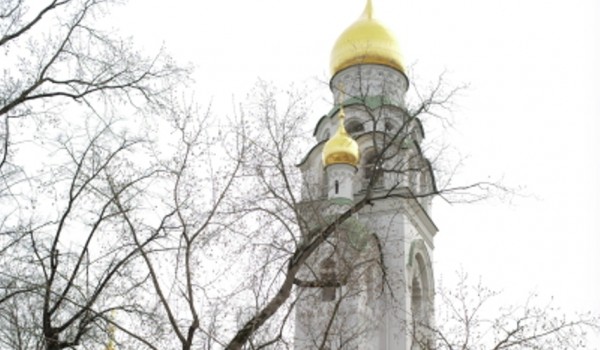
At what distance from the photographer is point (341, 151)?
76.2 feet

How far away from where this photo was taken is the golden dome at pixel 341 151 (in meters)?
23.1

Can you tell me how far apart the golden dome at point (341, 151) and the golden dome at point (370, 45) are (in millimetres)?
4628

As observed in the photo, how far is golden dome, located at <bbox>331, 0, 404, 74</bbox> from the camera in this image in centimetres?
2755

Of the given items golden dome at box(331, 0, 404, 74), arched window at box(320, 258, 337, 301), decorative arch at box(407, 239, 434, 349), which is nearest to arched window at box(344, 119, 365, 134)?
golden dome at box(331, 0, 404, 74)

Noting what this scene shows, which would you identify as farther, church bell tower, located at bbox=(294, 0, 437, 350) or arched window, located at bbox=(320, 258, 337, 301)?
church bell tower, located at bbox=(294, 0, 437, 350)

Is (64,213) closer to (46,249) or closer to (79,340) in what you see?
(46,249)

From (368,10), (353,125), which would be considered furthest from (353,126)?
(368,10)

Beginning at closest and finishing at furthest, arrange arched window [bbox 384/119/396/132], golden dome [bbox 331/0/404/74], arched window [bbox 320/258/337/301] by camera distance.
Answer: arched window [bbox 320/258/337/301], arched window [bbox 384/119/396/132], golden dome [bbox 331/0/404/74]

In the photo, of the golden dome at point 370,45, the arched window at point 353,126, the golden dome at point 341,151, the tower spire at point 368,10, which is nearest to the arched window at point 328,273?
the golden dome at point 341,151

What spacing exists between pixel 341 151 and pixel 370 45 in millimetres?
6294

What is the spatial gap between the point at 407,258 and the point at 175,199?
14880 millimetres

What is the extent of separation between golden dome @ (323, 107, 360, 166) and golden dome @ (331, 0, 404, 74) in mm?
4628

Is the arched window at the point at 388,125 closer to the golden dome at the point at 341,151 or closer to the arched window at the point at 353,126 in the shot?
the golden dome at the point at 341,151

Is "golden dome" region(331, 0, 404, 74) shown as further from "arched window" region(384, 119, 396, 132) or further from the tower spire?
"arched window" region(384, 119, 396, 132)
